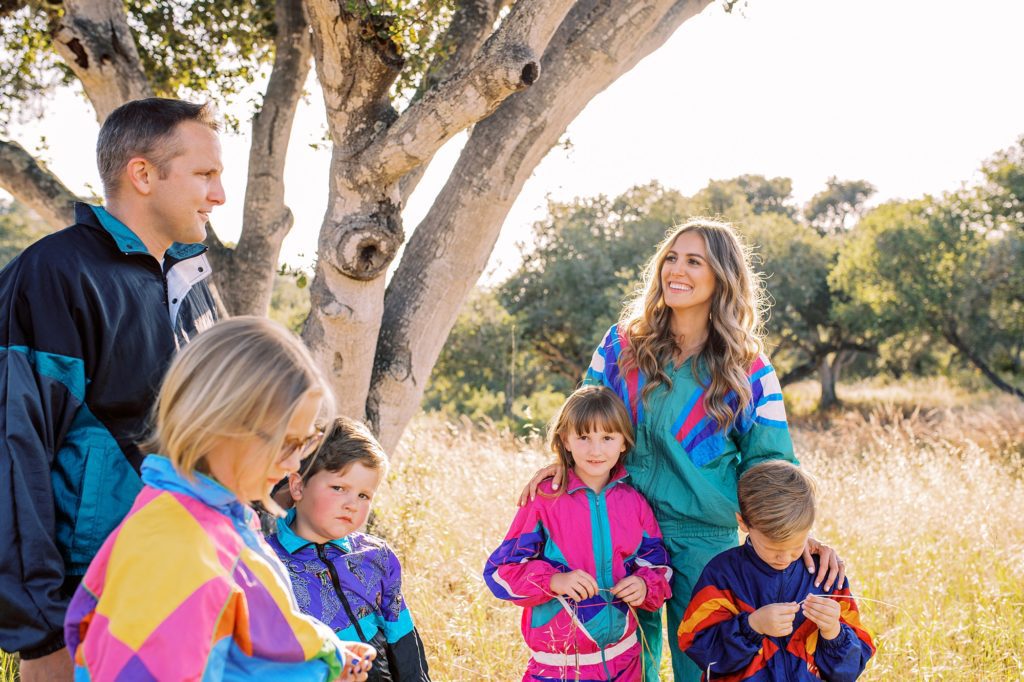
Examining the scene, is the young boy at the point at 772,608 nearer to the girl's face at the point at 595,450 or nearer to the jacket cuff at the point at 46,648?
the girl's face at the point at 595,450

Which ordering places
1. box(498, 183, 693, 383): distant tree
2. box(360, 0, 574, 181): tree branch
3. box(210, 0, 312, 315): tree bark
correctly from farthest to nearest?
box(498, 183, 693, 383): distant tree < box(210, 0, 312, 315): tree bark < box(360, 0, 574, 181): tree branch

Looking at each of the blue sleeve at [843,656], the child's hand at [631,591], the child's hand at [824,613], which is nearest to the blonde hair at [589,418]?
the child's hand at [631,591]

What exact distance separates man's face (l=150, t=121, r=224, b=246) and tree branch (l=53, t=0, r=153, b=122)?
2.30 m

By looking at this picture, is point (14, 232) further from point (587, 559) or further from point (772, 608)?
point (772, 608)

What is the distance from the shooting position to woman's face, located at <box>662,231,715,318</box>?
3.08 metres

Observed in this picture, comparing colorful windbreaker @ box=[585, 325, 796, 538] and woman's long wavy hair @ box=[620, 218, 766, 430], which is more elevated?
woman's long wavy hair @ box=[620, 218, 766, 430]

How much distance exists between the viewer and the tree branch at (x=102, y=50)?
400 cm

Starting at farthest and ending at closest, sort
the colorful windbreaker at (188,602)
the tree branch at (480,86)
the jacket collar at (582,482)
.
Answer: the tree branch at (480,86) → the jacket collar at (582,482) → the colorful windbreaker at (188,602)

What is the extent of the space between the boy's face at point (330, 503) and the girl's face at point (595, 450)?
783 mm

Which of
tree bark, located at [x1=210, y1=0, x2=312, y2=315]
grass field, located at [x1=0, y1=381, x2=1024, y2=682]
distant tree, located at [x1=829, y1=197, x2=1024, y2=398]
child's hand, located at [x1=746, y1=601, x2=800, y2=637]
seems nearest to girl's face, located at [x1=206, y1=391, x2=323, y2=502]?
child's hand, located at [x1=746, y1=601, x2=800, y2=637]

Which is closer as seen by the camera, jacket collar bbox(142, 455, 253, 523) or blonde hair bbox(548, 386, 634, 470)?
jacket collar bbox(142, 455, 253, 523)

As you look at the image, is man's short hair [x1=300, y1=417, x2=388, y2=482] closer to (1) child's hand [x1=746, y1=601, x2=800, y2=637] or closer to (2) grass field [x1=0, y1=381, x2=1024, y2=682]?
(1) child's hand [x1=746, y1=601, x2=800, y2=637]

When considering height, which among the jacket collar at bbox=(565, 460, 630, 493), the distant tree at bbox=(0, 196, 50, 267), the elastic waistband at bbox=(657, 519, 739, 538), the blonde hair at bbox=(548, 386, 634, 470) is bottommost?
the elastic waistband at bbox=(657, 519, 739, 538)

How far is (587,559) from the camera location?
9.10 feet
